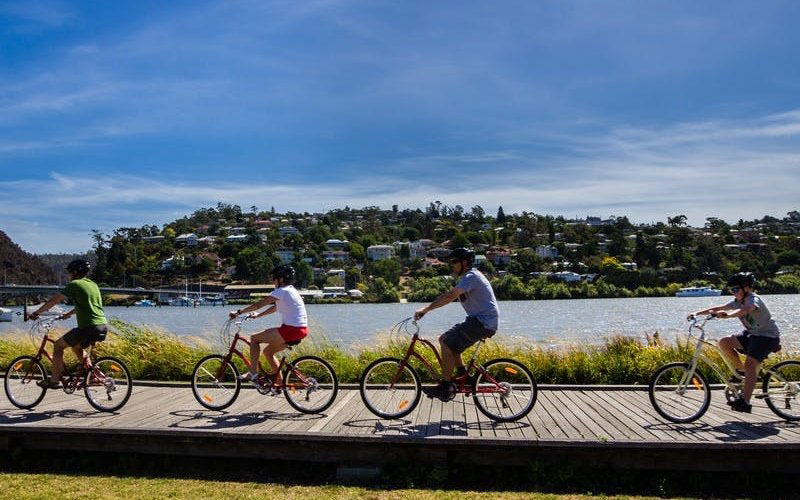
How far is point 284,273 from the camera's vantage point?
27.1 feet

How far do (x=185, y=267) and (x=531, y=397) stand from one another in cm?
13966

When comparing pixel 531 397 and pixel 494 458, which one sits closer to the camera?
pixel 494 458

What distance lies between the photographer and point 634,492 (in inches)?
266

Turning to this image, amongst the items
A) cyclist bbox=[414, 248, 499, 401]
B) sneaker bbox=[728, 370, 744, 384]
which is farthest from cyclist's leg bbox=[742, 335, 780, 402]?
cyclist bbox=[414, 248, 499, 401]

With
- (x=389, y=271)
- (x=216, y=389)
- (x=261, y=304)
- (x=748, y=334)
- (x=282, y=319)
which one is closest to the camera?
(x=748, y=334)

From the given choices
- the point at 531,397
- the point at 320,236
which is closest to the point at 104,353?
the point at 531,397

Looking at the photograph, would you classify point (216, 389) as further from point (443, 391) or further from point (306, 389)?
point (443, 391)

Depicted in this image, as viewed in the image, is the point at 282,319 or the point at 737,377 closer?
the point at 737,377

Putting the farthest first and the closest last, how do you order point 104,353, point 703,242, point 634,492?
1. point 703,242
2. point 104,353
3. point 634,492

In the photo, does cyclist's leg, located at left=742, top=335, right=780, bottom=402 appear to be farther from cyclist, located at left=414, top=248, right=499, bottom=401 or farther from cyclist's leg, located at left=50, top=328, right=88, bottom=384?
cyclist's leg, located at left=50, top=328, right=88, bottom=384

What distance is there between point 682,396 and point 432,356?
208 inches

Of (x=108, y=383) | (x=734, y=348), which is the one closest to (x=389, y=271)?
(x=108, y=383)

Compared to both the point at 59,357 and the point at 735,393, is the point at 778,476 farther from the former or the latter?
the point at 59,357

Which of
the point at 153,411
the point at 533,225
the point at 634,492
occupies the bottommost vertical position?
the point at 634,492
